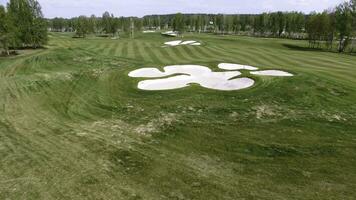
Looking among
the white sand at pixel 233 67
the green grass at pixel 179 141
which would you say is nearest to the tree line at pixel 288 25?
the white sand at pixel 233 67

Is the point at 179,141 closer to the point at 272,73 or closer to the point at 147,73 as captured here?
the point at 147,73

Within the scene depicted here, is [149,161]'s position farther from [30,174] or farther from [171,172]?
[30,174]

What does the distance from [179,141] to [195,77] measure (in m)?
12.4

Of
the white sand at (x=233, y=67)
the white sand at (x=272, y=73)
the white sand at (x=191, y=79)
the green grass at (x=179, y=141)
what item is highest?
the white sand at (x=233, y=67)

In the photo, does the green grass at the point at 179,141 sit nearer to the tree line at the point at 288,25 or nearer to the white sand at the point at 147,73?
the white sand at the point at 147,73

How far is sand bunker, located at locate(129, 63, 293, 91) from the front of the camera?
73.8ft

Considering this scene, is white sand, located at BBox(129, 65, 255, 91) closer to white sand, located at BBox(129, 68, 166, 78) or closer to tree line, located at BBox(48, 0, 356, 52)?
white sand, located at BBox(129, 68, 166, 78)

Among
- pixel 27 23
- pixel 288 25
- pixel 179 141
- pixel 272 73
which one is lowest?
pixel 179 141

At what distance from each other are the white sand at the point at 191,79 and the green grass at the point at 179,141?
116cm

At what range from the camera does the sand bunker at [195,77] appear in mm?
22484

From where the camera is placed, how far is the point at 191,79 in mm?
24531

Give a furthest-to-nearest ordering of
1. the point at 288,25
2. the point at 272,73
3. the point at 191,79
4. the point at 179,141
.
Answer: the point at 288,25
the point at 272,73
the point at 191,79
the point at 179,141

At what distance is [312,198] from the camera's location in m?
9.16

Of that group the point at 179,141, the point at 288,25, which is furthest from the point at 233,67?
the point at 288,25
